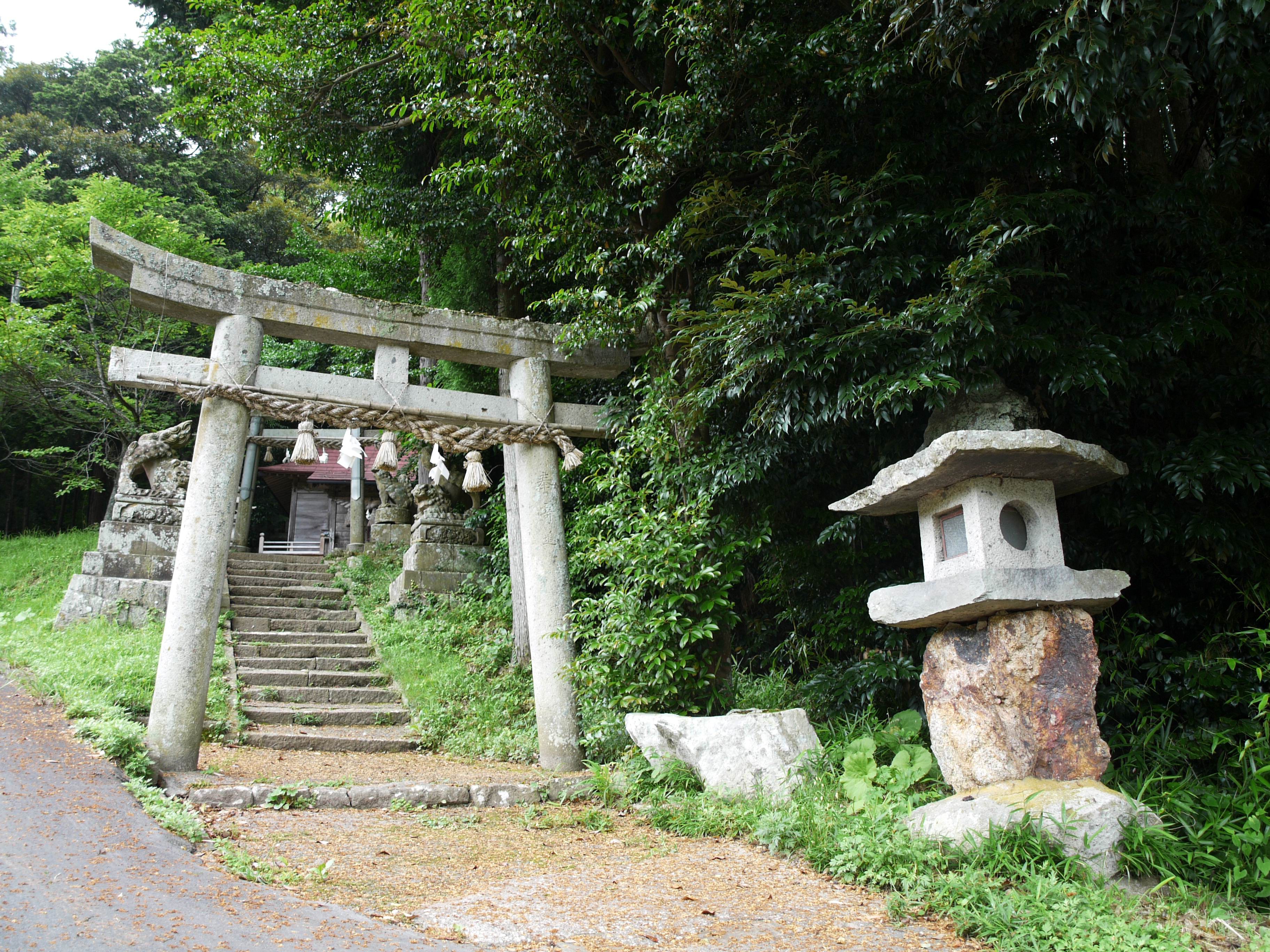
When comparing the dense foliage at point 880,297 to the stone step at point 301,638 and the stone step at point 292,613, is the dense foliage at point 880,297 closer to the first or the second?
the stone step at point 301,638

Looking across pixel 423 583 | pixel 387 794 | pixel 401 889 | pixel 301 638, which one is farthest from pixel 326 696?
pixel 401 889

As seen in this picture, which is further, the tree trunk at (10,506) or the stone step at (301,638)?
the tree trunk at (10,506)

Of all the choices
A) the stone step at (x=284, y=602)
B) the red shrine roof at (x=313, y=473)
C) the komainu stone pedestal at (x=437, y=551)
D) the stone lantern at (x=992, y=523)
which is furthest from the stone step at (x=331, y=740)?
the red shrine roof at (x=313, y=473)

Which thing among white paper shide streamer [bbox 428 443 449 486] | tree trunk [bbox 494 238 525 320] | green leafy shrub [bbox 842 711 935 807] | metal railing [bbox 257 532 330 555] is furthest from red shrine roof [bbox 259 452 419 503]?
green leafy shrub [bbox 842 711 935 807]

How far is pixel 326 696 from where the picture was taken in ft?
30.3

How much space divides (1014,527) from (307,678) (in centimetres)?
814

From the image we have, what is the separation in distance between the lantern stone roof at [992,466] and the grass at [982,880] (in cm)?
180

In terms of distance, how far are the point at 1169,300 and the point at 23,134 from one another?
24.1 meters

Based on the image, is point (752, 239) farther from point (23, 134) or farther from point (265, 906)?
point (23, 134)

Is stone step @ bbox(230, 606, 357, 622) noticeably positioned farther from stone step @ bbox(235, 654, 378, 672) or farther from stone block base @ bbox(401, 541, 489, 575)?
stone step @ bbox(235, 654, 378, 672)

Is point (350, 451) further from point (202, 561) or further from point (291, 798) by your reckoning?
point (291, 798)

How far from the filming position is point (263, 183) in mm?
23047

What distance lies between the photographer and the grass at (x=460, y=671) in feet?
26.8

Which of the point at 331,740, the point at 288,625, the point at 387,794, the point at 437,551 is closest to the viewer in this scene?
the point at 387,794
